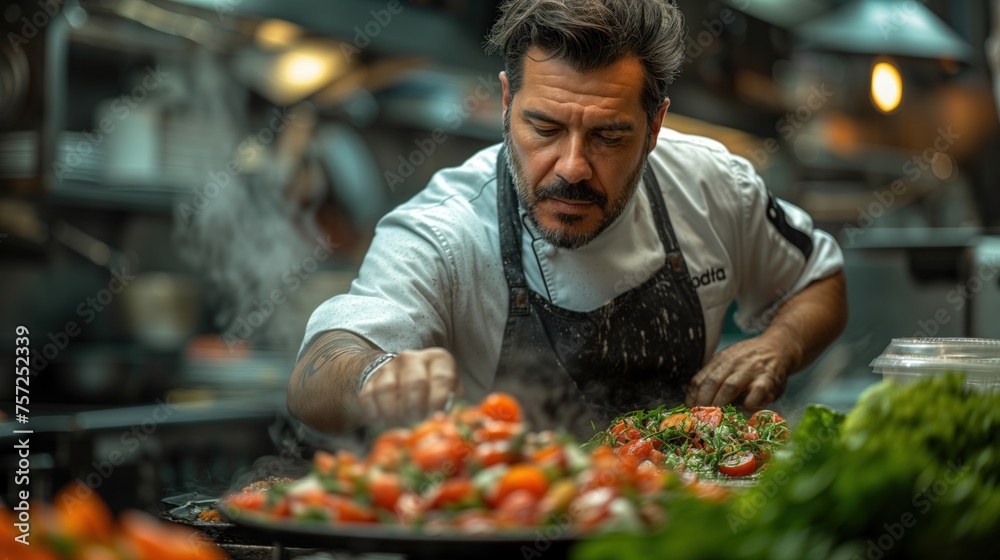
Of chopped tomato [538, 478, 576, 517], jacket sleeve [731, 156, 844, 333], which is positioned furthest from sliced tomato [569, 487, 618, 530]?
jacket sleeve [731, 156, 844, 333]

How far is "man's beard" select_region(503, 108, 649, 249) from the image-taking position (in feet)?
6.97

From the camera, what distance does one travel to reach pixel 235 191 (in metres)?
4.36

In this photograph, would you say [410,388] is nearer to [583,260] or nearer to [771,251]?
[583,260]

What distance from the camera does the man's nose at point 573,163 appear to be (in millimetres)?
2066

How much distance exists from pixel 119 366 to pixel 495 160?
2.12m

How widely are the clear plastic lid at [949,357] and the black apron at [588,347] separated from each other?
0.63 metres

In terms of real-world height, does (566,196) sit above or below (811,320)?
above

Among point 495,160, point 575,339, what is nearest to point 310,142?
point 495,160

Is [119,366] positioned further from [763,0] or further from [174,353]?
[763,0]

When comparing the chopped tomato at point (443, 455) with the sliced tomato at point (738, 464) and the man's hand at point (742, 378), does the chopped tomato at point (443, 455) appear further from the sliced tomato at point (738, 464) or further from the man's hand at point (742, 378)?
the man's hand at point (742, 378)

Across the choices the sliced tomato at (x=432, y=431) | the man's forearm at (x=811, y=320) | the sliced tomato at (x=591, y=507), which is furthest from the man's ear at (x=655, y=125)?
the sliced tomato at (x=591, y=507)

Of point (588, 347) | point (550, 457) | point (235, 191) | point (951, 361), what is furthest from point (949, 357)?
point (235, 191)

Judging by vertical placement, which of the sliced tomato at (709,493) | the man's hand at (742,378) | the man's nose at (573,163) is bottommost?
the man's hand at (742,378)

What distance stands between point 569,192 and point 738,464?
2.25ft
